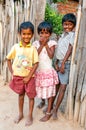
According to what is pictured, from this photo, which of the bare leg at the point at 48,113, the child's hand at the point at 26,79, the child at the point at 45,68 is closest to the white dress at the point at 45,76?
the child at the point at 45,68

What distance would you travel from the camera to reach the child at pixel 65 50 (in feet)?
12.3

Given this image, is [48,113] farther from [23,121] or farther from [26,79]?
[26,79]

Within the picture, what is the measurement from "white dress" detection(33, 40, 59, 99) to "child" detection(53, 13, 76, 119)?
0.09 metres

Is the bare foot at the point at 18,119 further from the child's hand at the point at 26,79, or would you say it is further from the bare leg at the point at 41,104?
the child's hand at the point at 26,79

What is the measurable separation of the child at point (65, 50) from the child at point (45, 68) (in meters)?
0.08

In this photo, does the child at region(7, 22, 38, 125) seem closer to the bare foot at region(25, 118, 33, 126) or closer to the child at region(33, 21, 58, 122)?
the child at region(33, 21, 58, 122)

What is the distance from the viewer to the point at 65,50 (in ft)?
12.5

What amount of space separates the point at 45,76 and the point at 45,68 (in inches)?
3.8

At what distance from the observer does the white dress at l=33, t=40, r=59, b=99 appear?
3820 mm

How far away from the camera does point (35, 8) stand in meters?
4.68

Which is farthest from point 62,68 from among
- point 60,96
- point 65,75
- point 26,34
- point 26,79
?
point 26,34

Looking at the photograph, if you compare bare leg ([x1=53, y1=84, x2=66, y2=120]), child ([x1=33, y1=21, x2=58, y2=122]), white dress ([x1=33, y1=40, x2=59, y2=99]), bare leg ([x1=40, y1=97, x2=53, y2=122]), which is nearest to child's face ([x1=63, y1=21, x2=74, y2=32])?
child ([x1=33, y1=21, x2=58, y2=122])

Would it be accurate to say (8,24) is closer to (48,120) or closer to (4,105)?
(4,105)

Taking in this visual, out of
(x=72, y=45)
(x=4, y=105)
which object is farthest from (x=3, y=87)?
(x=72, y=45)
